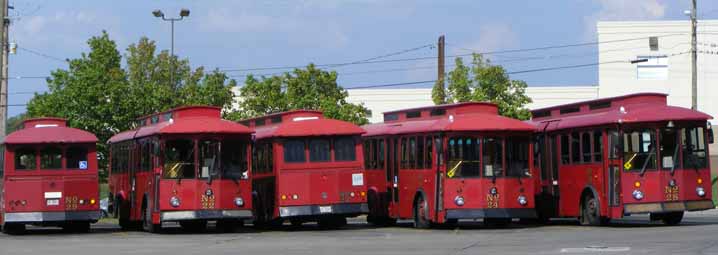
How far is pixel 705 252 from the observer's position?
808 inches

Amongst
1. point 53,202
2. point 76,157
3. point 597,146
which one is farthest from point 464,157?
point 53,202

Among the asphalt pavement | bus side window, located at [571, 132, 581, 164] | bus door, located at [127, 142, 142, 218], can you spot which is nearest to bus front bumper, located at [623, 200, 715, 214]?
the asphalt pavement

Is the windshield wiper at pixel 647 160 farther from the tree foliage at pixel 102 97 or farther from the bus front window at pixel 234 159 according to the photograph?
the tree foliage at pixel 102 97

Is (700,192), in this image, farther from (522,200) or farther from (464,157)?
(464,157)

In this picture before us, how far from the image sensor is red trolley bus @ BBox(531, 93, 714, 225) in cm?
2911

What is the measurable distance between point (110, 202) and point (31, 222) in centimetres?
602

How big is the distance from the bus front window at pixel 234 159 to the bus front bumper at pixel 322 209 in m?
1.20

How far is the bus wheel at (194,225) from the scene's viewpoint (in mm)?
33344

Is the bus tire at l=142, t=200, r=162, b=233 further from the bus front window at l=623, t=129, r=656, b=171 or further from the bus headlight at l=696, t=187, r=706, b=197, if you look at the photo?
the bus headlight at l=696, t=187, r=706, b=197

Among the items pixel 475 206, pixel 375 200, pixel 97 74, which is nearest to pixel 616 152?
pixel 475 206

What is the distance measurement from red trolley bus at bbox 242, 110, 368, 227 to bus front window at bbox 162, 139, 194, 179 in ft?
6.57

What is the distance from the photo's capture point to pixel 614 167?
95.9 feet

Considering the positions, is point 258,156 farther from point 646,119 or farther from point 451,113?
point 646,119

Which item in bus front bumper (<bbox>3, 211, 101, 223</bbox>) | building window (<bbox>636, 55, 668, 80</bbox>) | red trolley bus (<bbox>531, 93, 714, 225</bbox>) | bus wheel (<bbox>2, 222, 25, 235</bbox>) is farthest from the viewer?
building window (<bbox>636, 55, 668, 80</bbox>)
